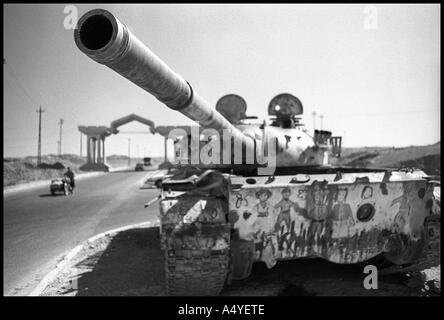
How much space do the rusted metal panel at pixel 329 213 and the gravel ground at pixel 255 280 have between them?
0.56 metres

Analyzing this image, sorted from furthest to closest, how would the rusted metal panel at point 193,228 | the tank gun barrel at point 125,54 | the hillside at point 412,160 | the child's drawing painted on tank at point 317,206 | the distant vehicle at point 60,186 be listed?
the hillside at point 412,160, the distant vehicle at point 60,186, the child's drawing painted on tank at point 317,206, the rusted metal panel at point 193,228, the tank gun barrel at point 125,54

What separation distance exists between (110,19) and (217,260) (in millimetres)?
3188

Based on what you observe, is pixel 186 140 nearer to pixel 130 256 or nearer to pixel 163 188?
pixel 163 188

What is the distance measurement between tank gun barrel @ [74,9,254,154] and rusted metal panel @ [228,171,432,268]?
6.52 ft

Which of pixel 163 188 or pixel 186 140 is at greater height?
pixel 186 140

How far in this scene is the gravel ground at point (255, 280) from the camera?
5.39 m

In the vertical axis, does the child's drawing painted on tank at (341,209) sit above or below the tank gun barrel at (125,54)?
below

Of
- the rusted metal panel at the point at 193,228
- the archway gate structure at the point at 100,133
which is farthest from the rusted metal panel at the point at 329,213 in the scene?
the archway gate structure at the point at 100,133

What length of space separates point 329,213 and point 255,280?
175 cm

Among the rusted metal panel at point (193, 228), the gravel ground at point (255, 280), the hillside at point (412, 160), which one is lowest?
the gravel ground at point (255, 280)

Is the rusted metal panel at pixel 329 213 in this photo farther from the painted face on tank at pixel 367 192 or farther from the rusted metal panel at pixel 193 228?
the rusted metal panel at pixel 193 228

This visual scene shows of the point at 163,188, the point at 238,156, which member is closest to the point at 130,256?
the point at 163,188

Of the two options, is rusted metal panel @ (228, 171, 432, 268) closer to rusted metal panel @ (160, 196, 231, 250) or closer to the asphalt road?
rusted metal panel @ (160, 196, 231, 250)

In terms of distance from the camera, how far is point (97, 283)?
5898mm
